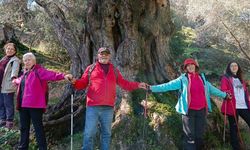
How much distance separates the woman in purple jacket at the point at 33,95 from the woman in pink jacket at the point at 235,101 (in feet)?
10.9

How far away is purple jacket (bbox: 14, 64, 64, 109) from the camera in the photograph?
20.2ft

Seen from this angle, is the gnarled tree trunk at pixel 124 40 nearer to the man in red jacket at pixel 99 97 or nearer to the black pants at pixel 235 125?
the man in red jacket at pixel 99 97

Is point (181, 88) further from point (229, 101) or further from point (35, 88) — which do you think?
point (35, 88)

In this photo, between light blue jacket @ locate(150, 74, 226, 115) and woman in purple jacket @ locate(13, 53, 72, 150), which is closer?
woman in purple jacket @ locate(13, 53, 72, 150)

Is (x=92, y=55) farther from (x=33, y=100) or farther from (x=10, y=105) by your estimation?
(x=33, y=100)

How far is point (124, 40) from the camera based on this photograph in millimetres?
A: 8305

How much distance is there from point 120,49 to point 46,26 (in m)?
12.0

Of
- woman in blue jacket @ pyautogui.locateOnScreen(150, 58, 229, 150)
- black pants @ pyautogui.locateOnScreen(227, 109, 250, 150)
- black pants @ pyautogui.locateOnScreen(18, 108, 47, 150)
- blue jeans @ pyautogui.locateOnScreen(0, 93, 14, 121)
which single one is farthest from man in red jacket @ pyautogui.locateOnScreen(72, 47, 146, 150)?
black pants @ pyautogui.locateOnScreen(227, 109, 250, 150)

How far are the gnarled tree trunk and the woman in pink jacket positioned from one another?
1.67 m

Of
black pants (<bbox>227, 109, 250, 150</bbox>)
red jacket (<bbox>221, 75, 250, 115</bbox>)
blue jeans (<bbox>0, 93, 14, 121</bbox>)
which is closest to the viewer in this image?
red jacket (<bbox>221, 75, 250, 115</bbox>)

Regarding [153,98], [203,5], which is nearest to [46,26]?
[203,5]

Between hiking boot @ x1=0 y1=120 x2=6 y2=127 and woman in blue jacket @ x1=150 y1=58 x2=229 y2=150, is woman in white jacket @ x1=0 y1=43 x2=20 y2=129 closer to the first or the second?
hiking boot @ x1=0 y1=120 x2=6 y2=127

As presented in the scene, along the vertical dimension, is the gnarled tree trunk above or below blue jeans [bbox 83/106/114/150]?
above

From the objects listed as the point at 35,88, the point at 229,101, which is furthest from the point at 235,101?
the point at 35,88
